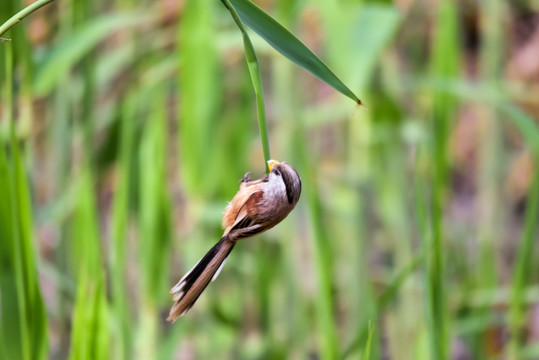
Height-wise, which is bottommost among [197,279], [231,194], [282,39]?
[231,194]

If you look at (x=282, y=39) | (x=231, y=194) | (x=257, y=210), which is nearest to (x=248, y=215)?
(x=257, y=210)

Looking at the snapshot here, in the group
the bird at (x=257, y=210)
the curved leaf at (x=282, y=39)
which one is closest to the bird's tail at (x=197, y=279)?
the bird at (x=257, y=210)

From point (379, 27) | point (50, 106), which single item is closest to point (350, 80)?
point (379, 27)

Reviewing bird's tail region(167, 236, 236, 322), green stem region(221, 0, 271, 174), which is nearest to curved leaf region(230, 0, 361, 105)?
green stem region(221, 0, 271, 174)

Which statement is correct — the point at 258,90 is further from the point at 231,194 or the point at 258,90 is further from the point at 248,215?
the point at 231,194

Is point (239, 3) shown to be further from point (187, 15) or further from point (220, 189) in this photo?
point (220, 189)

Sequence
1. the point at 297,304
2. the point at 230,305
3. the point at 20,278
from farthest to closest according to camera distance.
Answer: the point at 230,305 → the point at 297,304 → the point at 20,278

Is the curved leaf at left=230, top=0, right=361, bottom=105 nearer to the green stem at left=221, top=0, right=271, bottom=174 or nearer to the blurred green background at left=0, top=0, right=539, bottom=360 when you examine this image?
the green stem at left=221, top=0, right=271, bottom=174
